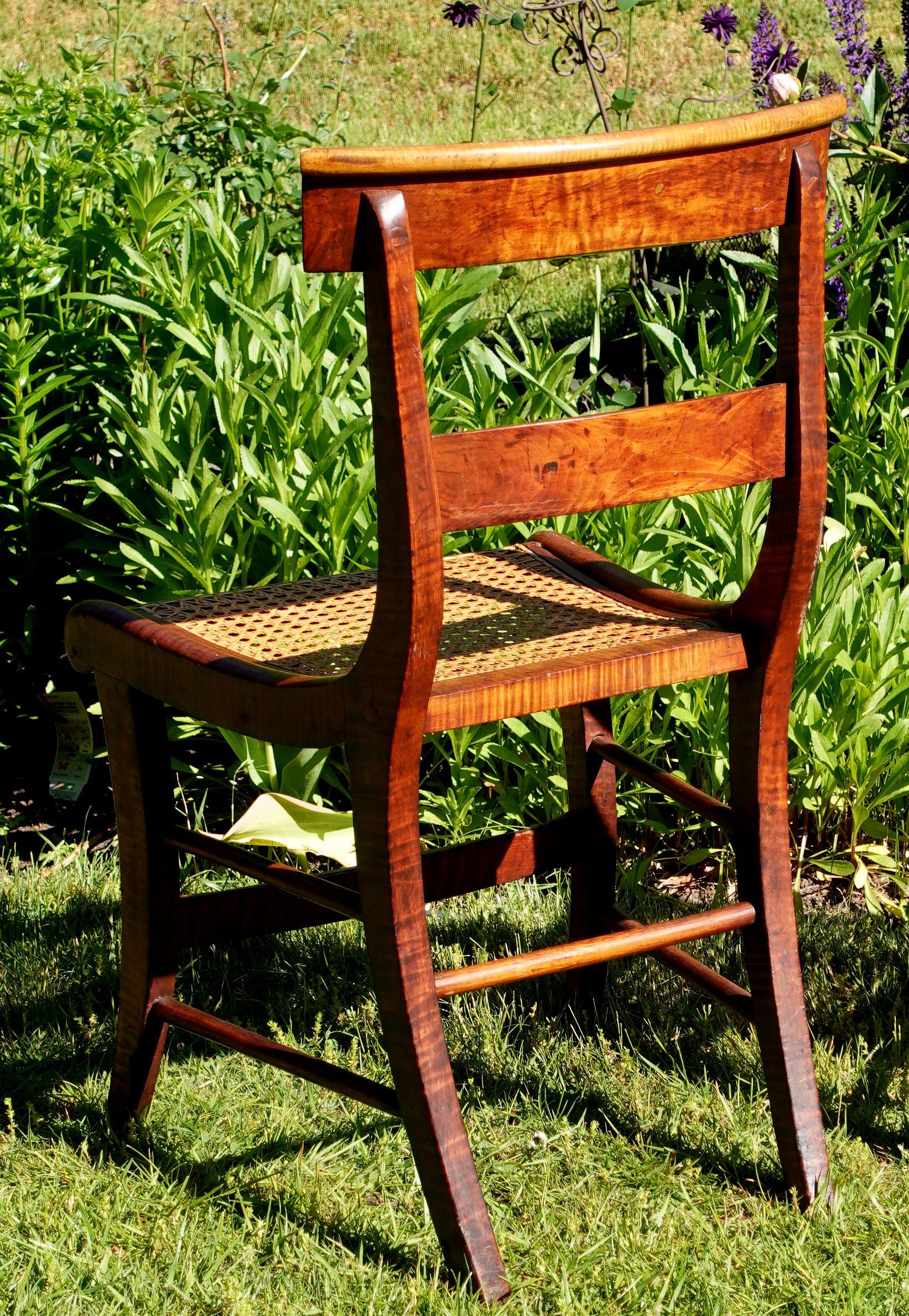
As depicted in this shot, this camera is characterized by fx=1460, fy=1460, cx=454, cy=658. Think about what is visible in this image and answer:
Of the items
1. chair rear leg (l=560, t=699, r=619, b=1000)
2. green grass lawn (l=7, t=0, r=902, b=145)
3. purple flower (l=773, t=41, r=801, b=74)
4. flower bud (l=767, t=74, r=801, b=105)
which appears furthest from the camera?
green grass lawn (l=7, t=0, r=902, b=145)

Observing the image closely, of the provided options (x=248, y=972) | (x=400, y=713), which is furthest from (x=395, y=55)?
(x=400, y=713)

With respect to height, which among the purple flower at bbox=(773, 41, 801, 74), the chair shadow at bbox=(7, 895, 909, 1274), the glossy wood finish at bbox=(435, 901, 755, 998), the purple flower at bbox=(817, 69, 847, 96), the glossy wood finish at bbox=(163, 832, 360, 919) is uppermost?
the purple flower at bbox=(773, 41, 801, 74)

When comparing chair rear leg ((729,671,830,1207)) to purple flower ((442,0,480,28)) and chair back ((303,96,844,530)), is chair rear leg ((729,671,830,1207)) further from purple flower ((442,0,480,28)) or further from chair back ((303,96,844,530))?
purple flower ((442,0,480,28))

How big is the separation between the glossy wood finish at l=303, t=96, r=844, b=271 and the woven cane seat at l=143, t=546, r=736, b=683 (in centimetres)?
44

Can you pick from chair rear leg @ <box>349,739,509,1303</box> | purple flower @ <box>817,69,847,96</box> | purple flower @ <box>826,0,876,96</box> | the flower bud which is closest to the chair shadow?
chair rear leg @ <box>349,739,509,1303</box>

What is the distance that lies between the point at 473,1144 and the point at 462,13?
2706mm

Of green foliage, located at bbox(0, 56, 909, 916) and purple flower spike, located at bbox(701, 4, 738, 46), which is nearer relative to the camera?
green foliage, located at bbox(0, 56, 909, 916)

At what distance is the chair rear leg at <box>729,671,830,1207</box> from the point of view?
5.64ft

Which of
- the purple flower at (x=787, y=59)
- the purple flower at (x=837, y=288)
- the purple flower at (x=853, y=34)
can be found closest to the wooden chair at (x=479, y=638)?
the purple flower at (x=837, y=288)

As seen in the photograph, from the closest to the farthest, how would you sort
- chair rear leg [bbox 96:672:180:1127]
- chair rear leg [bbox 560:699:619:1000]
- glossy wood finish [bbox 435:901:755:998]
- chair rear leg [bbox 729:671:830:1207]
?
glossy wood finish [bbox 435:901:755:998] < chair rear leg [bbox 729:671:830:1207] < chair rear leg [bbox 96:672:180:1127] < chair rear leg [bbox 560:699:619:1000]

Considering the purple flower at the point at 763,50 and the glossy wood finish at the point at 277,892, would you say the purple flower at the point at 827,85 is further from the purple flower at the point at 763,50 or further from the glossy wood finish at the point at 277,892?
the glossy wood finish at the point at 277,892

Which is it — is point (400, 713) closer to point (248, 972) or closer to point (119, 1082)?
point (119, 1082)

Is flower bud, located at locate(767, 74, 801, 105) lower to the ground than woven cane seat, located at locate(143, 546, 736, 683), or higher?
higher

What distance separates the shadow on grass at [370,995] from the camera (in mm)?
1916
